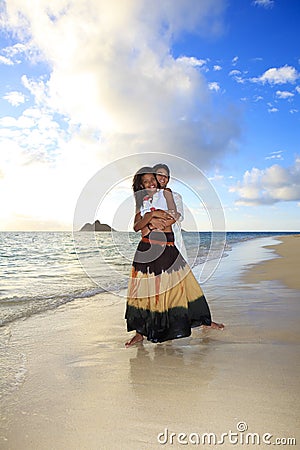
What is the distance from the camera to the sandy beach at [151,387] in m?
2.51

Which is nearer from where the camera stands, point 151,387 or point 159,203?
point 151,387

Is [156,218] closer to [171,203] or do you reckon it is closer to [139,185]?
[171,203]

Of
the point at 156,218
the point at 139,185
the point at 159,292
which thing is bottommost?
the point at 159,292

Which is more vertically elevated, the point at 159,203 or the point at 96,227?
the point at 159,203

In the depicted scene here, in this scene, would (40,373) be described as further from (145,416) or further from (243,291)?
(243,291)

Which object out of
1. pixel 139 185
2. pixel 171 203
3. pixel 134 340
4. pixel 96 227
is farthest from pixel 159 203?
pixel 134 340

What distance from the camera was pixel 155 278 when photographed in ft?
14.6

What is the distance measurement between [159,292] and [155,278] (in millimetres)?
165

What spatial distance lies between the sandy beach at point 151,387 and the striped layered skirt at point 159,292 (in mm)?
234

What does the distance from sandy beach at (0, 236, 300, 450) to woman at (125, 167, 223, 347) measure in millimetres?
243

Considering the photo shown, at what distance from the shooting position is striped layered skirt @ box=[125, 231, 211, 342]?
14.4ft

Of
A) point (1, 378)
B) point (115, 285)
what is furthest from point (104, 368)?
point (115, 285)

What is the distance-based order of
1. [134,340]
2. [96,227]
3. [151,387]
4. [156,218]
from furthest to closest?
[134,340] < [156,218] < [96,227] < [151,387]

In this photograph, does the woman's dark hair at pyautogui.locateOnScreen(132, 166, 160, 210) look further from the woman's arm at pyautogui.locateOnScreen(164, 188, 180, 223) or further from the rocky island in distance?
the rocky island in distance
